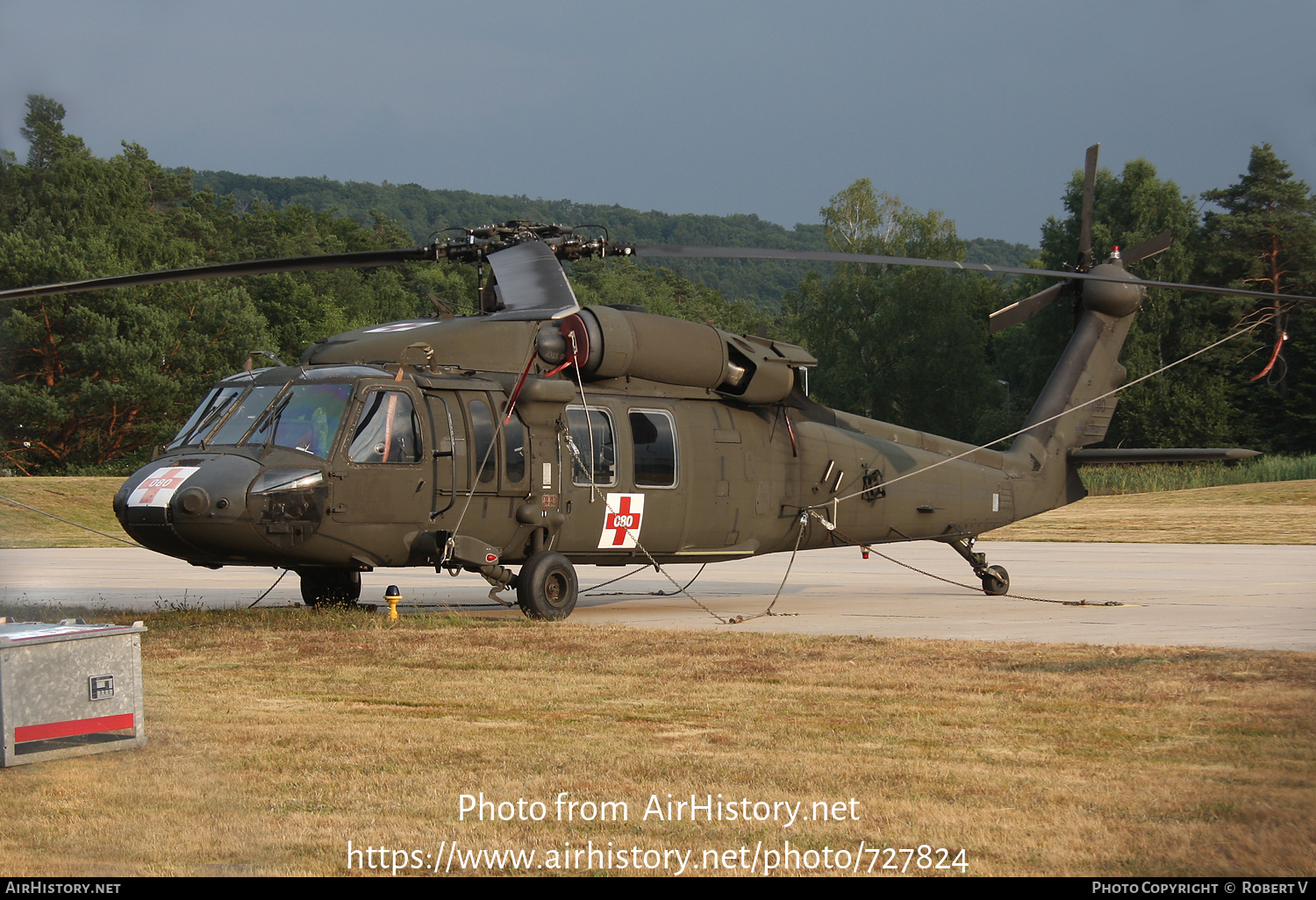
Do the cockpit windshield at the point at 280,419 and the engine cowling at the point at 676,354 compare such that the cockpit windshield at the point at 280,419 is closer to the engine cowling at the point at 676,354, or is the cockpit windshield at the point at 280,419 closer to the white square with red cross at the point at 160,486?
the white square with red cross at the point at 160,486

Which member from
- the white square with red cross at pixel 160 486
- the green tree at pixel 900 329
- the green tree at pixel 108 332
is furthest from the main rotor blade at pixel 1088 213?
the green tree at pixel 900 329

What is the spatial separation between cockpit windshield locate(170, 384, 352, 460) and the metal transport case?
5519mm

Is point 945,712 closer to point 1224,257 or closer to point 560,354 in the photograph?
point 560,354

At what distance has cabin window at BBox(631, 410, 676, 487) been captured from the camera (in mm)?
14555

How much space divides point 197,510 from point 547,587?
3.65 m

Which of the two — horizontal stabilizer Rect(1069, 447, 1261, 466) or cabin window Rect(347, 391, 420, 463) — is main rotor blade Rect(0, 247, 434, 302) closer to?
cabin window Rect(347, 391, 420, 463)

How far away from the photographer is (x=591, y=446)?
46.5ft

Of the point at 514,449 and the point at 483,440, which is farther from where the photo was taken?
the point at 514,449

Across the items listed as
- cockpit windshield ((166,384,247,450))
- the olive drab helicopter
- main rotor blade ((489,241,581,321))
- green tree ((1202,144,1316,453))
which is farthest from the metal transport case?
green tree ((1202,144,1316,453))

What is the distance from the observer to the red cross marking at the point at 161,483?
1172cm

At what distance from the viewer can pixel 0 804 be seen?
18.6 feet

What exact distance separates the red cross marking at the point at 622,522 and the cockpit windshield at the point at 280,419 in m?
3.36

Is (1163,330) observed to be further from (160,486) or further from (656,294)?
(160,486)

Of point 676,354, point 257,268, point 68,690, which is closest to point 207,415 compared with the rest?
point 257,268
